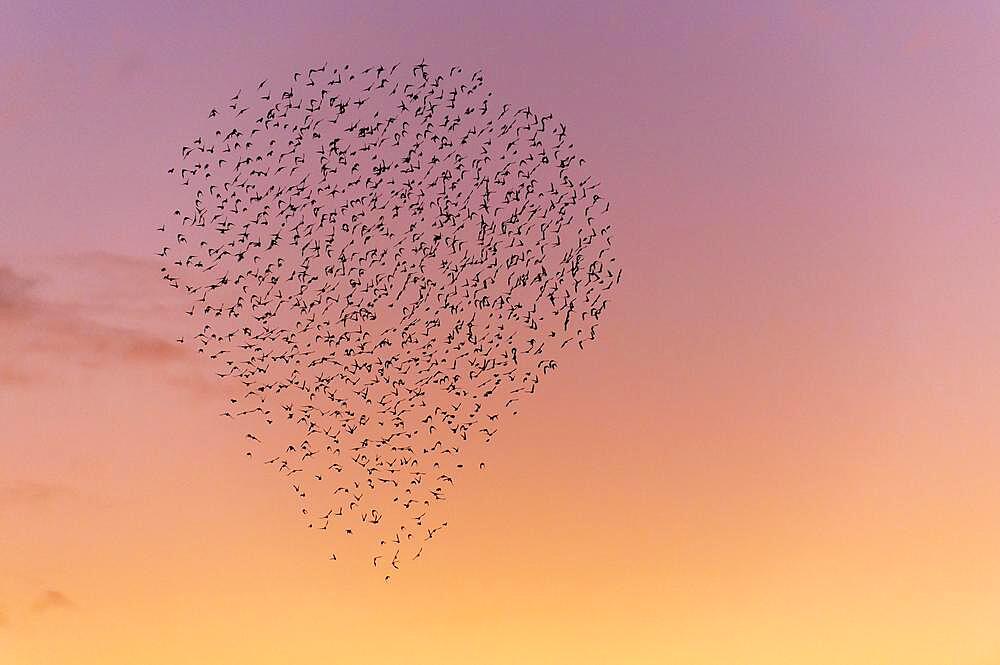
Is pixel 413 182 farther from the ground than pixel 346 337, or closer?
farther from the ground

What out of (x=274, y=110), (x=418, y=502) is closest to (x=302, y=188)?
(x=274, y=110)

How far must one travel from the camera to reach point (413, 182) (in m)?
33.2

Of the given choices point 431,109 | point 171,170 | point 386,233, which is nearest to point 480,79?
point 431,109

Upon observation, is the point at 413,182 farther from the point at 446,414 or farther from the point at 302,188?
the point at 446,414

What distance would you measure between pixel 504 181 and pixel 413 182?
62.9 inches

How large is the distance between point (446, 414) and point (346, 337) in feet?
7.03

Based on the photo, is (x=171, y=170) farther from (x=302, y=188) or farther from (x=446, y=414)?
(x=446, y=414)

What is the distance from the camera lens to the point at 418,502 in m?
32.9

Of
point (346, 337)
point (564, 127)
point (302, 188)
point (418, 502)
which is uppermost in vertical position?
point (564, 127)

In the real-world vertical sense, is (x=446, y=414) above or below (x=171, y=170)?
below

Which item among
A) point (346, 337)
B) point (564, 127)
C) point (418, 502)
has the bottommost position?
point (418, 502)

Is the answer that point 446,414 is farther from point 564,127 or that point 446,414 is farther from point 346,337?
point 564,127

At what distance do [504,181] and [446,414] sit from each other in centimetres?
415

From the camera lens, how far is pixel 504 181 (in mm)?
33594
